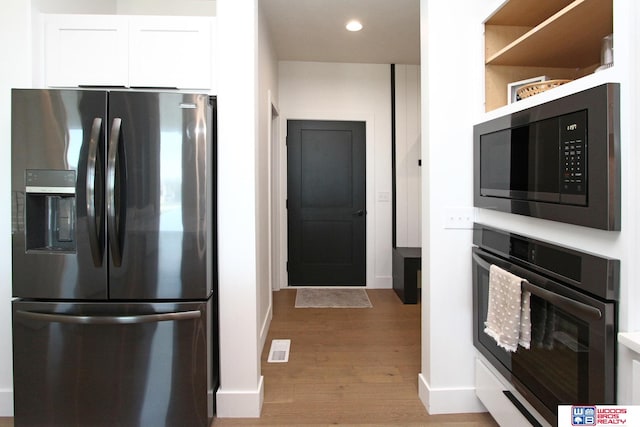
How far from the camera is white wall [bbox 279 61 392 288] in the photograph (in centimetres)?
434

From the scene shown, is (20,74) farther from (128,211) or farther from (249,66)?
(249,66)

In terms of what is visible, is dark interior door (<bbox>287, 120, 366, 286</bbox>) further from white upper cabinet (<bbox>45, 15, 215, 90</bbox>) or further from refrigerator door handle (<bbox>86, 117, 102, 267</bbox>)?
refrigerator door handle (<bbox>86, 117, 102, 267</bbox>)

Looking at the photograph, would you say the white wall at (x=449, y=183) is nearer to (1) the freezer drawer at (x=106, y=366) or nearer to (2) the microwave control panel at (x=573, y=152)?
(2) the microwave control panel at (x=573, y=152)

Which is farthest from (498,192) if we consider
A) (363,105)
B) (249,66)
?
(363,105)

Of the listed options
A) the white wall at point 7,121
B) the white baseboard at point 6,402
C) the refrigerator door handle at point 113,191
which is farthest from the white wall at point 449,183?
the white baseboard at point 6,402

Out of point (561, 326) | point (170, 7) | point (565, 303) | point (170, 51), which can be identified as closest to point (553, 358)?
point (561, 326)

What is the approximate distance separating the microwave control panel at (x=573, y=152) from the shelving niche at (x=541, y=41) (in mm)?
456

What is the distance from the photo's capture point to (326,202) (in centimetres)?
448

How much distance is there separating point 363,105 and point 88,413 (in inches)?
151

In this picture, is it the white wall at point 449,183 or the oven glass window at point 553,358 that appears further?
the white wall at point 449,183

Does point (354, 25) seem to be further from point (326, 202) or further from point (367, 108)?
point (326, 202)

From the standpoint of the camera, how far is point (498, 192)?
5.57 ft

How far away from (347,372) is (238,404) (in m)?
0.79

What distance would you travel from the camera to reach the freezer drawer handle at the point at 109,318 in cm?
174
